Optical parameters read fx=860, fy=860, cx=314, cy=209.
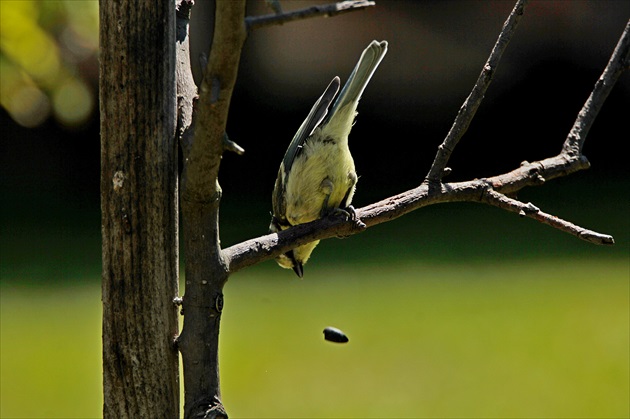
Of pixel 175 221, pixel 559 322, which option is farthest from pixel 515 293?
pixel 175 221

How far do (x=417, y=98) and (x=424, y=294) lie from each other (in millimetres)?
2376

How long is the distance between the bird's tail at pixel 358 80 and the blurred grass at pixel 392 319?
2.02 meters

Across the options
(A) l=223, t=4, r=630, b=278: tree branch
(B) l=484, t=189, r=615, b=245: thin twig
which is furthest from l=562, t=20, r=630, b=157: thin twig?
(B) l=484, t=189, r=615, b=245: thin twig

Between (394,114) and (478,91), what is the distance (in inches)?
234

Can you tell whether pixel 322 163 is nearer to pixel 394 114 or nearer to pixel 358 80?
pixel 358 80

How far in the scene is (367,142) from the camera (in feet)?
26.8

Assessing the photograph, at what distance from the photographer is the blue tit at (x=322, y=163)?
3027 mm

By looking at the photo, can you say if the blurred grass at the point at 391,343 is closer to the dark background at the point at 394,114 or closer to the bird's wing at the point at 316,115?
the dark background at the point at 394,114

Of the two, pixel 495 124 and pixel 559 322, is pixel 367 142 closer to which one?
pixel 495 124

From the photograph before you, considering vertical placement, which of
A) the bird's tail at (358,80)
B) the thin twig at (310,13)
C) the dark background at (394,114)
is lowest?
the dark background at (394,114)

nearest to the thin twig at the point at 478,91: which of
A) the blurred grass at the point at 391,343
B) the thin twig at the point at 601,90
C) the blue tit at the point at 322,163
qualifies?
the thin twig at the point at 601,90

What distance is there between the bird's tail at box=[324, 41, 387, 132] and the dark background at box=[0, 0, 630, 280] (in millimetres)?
3522

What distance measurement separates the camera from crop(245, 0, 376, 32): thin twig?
1.32m

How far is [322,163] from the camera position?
3.14 meters
